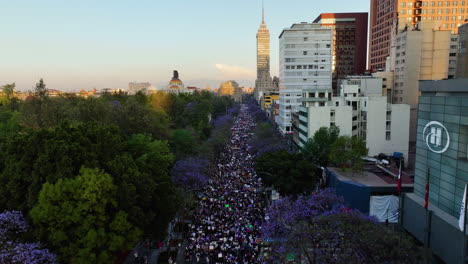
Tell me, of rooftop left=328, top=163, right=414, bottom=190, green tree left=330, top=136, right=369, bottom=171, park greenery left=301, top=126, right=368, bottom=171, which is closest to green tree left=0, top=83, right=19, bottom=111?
park greenery left=301, top=126, right=368, bottom=171

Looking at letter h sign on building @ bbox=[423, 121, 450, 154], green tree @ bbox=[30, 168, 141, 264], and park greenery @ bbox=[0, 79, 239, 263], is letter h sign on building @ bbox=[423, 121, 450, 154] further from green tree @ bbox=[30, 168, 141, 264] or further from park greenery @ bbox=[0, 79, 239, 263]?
green tree @ bbox=[30, 168, 141, 264]

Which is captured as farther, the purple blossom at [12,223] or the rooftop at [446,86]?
the rooftop at [446,86]

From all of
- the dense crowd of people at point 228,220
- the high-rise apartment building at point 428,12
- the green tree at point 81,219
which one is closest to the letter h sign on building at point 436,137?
the dense crowd of people at point 228,220

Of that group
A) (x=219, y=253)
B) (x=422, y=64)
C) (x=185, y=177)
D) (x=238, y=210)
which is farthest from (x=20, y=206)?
(x=422, y=64)

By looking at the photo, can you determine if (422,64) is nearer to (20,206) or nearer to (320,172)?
(320,172)

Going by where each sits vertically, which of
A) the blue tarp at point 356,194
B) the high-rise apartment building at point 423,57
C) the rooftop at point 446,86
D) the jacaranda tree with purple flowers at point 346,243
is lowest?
the blue tarp at point 356,194

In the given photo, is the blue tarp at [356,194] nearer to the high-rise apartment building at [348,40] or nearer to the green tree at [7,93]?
the green tree at [7,93]

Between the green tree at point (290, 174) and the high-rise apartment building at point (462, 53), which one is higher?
the high-rise apartment building at point (462, 53)

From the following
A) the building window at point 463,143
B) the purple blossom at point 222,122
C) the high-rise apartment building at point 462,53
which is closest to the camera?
the building window at point 463,143
